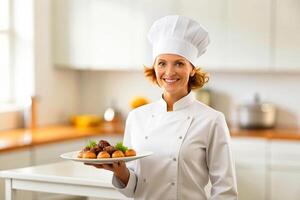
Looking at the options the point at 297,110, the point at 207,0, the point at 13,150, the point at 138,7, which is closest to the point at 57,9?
the point at 138,7

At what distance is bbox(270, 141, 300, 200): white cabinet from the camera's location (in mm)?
4754

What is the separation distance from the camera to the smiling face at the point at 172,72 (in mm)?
2498

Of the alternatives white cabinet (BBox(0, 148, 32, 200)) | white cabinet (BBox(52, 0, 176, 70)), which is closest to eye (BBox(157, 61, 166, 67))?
white cabinet (BBox(0, 148, 32, 200))

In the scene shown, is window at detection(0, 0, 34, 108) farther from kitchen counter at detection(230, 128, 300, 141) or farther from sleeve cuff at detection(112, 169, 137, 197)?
sleeve cuff at detection(112, 169, 137, 197)

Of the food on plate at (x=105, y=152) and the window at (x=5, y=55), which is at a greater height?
the window at (x=5, y=55)

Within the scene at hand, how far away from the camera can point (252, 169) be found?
4.86 m

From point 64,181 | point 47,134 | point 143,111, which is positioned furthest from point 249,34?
point 143,111

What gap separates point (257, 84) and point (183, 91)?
2945 millimetres

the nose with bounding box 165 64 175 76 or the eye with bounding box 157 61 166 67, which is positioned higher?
the eye with bounding box 157 61 166 67

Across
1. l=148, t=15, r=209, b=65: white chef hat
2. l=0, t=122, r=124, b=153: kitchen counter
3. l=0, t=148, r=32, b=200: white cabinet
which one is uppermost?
l=148, t=15, r=209, b=65: white chef hat

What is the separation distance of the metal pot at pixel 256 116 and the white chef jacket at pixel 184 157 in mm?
2616

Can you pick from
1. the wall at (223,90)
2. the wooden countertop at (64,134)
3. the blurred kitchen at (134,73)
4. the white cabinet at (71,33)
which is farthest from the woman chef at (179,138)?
the white cabinet at (71,33)

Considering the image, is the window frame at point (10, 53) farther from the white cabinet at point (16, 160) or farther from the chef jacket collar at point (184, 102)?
the chef jacket collar at point (184, 102)

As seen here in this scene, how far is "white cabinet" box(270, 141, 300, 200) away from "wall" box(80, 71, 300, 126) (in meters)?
0.58
